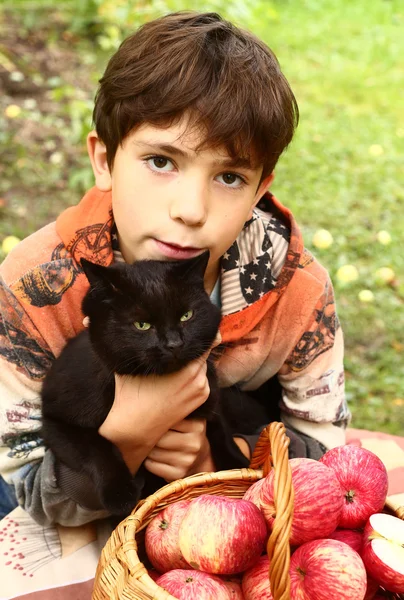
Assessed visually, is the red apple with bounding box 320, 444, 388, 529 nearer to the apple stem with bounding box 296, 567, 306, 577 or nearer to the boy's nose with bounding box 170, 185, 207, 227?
the apple stem with bounding box 296, 567, 306, 577

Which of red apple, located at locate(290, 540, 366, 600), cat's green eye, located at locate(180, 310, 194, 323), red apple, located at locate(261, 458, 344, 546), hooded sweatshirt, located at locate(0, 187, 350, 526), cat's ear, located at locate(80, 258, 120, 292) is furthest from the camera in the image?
hooded sweatshirt, located at locate(0, 187, 350, 526)

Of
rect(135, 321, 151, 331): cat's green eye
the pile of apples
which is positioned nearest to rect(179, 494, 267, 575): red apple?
the pile of apples

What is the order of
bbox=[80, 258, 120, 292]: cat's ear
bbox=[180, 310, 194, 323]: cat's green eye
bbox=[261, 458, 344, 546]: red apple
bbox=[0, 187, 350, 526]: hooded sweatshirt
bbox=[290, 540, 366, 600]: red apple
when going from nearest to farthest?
bbox=[290, 540, 366, 600]: red apple, bbox=[261, 458, 344, 546]: red apple, bbox=[80, 258, 120, 292]: cat's ear, bbox=[180, 310, 194, 323]: cat's green eye, bbox=[0, 187, 350, 526]: hooded sweatshirt

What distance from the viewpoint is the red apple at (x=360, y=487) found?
1602 millimetres

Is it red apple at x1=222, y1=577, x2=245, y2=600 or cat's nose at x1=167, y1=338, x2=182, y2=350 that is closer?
red apple at x1=222, y1=577, x2=245, y2=600

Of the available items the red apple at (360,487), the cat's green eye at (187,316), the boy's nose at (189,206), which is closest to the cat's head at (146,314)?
the cat's green eye at (187,316)

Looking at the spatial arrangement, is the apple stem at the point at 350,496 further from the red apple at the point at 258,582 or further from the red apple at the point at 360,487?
the red apple at the point at 258,582

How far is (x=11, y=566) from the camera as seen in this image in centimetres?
191

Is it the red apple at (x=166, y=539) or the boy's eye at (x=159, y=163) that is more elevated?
the boy's eye at (x=159, y=163)

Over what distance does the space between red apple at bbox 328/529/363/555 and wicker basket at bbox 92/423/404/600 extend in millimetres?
123

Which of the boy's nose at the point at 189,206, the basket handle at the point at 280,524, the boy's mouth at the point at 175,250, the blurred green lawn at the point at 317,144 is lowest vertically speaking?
the blurred green lawn at the point at 317,144

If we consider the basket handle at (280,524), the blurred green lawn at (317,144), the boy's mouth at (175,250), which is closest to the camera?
the basket handle at (280,524)

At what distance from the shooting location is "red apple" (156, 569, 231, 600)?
136 cm

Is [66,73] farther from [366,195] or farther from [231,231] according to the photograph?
[231,231]
